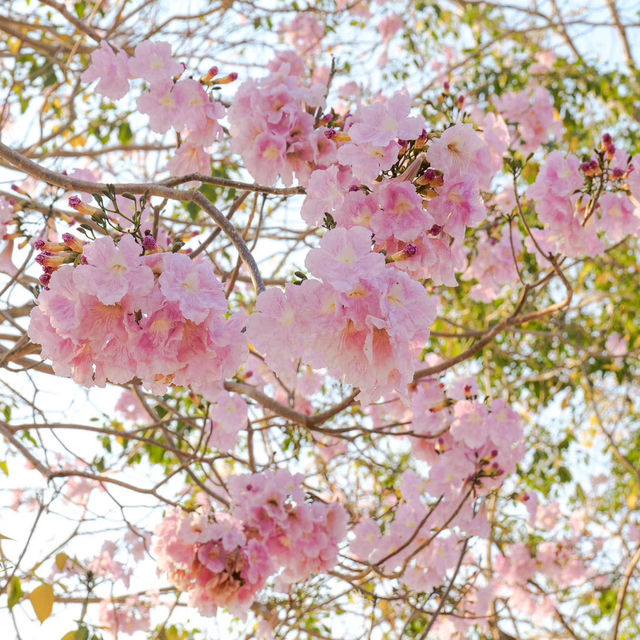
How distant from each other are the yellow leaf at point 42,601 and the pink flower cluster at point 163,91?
1039 mm

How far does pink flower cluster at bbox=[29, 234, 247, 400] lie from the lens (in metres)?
0.99

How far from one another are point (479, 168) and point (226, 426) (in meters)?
1.11

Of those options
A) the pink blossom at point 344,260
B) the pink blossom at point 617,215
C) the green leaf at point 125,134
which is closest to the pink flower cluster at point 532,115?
the pink blossom at point 617,215

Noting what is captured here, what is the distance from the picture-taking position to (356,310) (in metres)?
0.94

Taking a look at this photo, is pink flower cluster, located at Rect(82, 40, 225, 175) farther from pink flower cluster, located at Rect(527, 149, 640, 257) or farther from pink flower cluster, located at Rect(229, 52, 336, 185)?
pink flower cluster, located at Rect(527, 149, 640, 257)

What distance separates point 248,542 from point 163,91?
109 centimetres

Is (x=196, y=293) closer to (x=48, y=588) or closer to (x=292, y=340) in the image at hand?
(x=292, y=340)

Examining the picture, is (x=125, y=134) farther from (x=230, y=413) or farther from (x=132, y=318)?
(x=132, y=318)

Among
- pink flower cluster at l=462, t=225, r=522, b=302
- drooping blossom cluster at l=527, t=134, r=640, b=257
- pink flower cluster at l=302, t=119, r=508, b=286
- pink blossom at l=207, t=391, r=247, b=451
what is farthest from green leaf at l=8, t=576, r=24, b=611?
pink flower cluster at l=462, t=225, r=522, b=302

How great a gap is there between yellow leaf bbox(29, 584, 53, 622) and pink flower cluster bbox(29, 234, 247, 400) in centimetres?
57

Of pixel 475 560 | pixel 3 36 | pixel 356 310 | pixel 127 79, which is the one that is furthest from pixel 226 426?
pixel 3 36

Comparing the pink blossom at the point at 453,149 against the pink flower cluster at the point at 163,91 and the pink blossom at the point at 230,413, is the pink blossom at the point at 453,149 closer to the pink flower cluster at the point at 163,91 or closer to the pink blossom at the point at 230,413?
the pink flower cluster at the point at 163,91

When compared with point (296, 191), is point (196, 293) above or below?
below

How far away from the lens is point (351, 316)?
37.1 inches
